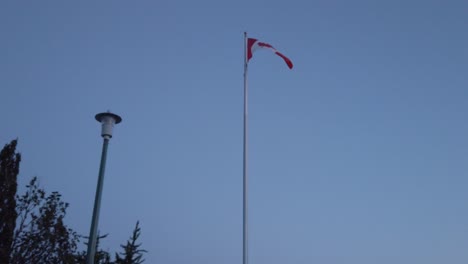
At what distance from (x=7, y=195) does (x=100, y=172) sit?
1144 cm

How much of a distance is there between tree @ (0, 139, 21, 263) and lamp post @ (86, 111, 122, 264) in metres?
10.1

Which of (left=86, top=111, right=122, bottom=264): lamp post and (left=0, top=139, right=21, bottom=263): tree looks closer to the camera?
(left=86, top=111, right=122, bottom=264): lamp post

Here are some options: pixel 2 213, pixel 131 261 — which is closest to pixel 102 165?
pixel 131 261

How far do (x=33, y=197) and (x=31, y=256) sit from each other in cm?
243

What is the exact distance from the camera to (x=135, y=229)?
61.0 feet

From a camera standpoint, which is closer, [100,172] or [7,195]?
[100,172]

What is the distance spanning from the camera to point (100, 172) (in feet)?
31.3

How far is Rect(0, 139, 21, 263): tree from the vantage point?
18078 millimetres

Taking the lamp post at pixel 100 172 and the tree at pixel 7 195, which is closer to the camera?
the lamp post at pixel 100 172

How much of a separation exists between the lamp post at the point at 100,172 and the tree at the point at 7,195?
10.1 m

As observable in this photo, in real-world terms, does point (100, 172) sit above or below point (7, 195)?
below

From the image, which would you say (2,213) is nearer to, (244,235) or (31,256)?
(31,256)

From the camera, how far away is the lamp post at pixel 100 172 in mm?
8906

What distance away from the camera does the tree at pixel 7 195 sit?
59.3ft
